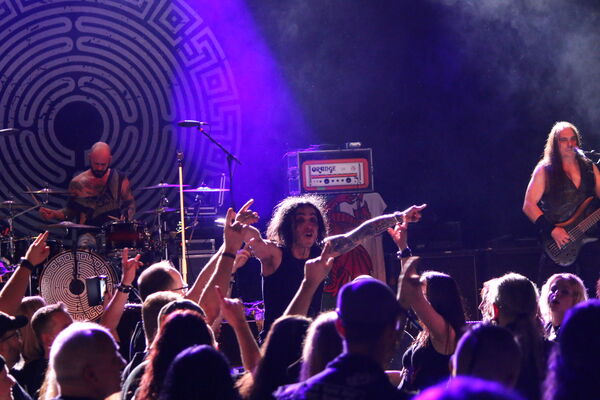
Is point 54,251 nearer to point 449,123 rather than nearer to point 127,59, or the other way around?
point 127,59

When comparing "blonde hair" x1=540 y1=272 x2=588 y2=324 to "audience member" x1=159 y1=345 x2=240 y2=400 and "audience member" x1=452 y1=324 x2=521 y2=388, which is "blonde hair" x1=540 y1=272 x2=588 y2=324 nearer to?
"audience member" x1=452 y1=324 x2=521 y2=388

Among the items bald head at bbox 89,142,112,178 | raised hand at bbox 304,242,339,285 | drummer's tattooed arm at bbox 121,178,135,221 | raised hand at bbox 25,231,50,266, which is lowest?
raised hand at bbox 304,242,339,285

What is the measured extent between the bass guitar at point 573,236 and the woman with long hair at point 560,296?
7.83ft

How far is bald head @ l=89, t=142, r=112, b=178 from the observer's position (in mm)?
9242

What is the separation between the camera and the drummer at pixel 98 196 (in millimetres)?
8961

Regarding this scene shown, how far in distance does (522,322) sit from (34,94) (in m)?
8.16

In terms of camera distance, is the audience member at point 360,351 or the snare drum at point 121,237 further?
the snare drum at point 121,237

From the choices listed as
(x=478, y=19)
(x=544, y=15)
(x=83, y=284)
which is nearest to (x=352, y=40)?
(x=478, y=19)

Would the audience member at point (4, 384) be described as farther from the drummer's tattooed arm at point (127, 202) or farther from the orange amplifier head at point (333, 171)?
the drummer's tattooed arm at point (127, 202)

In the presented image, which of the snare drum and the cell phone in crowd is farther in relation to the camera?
the snare drum

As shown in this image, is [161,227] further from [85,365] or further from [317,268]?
[85,365]

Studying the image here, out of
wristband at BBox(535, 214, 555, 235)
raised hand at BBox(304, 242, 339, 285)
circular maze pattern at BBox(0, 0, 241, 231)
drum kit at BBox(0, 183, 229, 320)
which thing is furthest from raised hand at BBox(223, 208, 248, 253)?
circular maze pattern at BBox(0, 0, 241, 231)

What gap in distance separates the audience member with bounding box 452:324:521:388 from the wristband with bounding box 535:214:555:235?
437cm

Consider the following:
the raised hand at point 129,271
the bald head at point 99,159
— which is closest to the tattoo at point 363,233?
the raised hand at point 129,271
